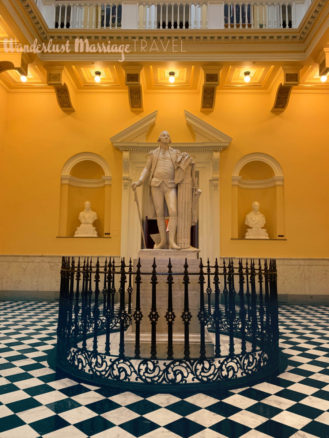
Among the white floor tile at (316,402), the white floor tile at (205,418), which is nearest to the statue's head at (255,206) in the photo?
the white floor tile at (316,402)

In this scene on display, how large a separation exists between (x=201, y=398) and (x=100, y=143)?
28.1 feet

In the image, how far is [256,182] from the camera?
10.6 m

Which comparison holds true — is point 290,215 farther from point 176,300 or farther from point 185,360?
point 185,360

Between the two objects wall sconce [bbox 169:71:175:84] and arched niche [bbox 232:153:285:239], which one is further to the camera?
arched niche [bbox 232:153:285:239]

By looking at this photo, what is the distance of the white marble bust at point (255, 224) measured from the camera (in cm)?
991

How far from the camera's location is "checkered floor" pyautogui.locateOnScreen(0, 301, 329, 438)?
238 cm

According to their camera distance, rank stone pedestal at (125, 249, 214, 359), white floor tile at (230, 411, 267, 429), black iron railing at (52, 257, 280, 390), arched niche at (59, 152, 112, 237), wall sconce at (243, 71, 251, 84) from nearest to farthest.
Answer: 1. white floor tile at (230, 411, 267, 429)
2. black iron railing at (52, 257, 280, 390)
3. stone pedestal at (125, 249, 214, 359)
4. wall sconce at (243, 71, 251, 84)
5. arched niche at (59, 152, 112, 237)

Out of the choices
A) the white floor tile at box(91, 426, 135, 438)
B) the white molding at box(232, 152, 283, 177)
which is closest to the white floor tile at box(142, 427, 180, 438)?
the white floor tile at box(91, 426, 135, 438)

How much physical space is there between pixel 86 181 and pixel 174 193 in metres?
6.73

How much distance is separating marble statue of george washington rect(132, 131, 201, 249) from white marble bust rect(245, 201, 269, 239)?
5.68 m

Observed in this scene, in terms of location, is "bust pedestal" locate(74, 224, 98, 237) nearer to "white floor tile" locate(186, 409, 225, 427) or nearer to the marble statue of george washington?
the marble statue of george washington

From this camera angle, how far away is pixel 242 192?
1069 cm

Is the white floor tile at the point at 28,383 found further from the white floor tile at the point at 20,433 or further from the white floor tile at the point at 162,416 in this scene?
the white floor tile at the point at 162,416

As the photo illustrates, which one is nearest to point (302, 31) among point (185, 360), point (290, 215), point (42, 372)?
point (290, 215)
